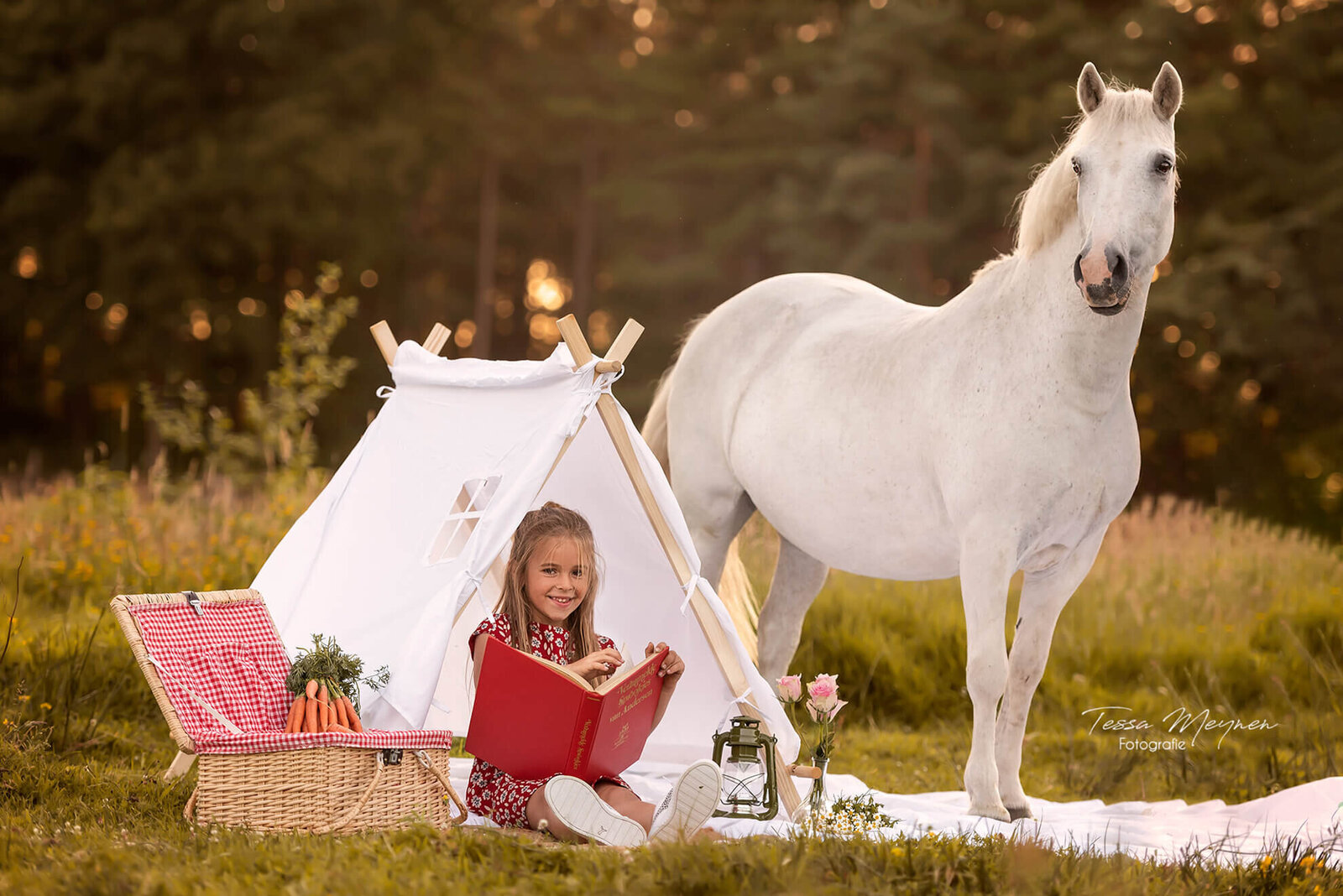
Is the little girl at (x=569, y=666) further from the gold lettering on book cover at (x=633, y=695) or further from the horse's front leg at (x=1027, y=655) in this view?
the horse's front leg at (x=1027, y=655)

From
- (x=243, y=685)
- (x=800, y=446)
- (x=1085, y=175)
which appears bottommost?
(x=243, y=685)

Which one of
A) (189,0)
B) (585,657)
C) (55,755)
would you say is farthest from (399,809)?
(189,0)

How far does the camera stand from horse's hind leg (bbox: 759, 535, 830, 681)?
5172mm

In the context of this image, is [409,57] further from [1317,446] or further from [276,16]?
[1317,446]

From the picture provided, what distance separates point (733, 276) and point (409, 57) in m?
5.92

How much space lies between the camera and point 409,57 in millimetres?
18047

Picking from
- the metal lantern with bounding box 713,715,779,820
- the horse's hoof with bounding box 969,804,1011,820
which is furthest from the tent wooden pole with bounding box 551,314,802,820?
the horse's hoof with bounding box 969,804,1011,820

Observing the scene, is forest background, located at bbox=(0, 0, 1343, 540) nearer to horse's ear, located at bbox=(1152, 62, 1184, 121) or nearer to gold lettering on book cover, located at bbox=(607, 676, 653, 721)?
horse's ear, located at bbox=(1152, 62, 1184, 121)

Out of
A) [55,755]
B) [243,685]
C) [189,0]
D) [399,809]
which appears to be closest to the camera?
[399,809]

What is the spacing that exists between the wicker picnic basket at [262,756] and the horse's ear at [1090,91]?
2837 millimetres

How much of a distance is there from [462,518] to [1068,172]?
2.30 meters

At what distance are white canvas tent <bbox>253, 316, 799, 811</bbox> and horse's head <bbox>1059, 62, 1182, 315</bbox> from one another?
1.46 meters

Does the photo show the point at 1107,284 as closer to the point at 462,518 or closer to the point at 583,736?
the point at 583,736

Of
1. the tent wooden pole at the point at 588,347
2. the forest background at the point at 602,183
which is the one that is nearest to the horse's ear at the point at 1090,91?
the tent wooden pole at the point at 588,347
